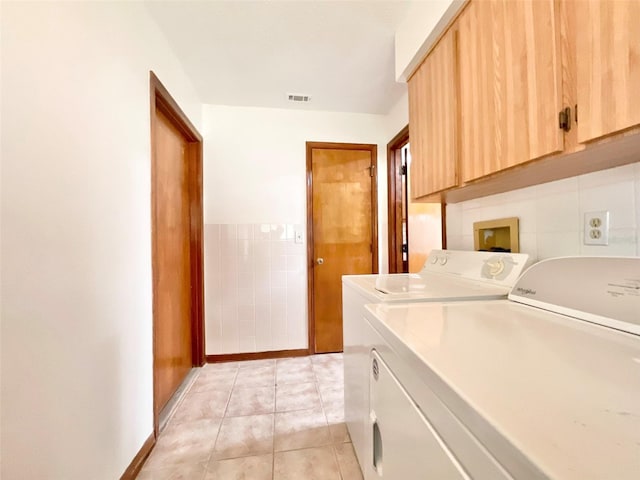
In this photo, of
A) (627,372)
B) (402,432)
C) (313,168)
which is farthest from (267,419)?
(313,168)

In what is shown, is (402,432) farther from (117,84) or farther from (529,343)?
(117,84)

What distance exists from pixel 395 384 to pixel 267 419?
132 cm

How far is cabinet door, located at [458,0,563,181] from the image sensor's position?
742mm

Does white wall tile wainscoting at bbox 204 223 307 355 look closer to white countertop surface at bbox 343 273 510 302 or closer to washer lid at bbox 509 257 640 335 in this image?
white countertop surface at bbox 343 273 510 302

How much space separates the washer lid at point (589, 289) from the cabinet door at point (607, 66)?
351mm

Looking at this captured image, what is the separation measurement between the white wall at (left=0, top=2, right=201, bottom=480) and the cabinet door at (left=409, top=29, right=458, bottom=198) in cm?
152

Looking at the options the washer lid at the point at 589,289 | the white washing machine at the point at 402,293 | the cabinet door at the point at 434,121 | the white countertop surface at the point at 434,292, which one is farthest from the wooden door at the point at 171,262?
the washer lid at the point at 589,289

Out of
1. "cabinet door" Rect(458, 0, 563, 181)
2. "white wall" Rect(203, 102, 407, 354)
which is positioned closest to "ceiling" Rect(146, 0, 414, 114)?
"white wall" Rect(203, 102, 407, 354)

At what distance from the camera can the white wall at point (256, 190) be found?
8.00ft

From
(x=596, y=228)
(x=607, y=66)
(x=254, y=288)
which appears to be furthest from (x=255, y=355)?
(x=607, y=66)

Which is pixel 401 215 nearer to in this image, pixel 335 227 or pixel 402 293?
pixel 335 227

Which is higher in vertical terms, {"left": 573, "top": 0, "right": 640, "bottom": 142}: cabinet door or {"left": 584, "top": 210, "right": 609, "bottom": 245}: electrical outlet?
{"left": 573, "top": 0, "right": 640, "bottom": 142}: cabinet door

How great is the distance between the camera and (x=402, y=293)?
38.0 inches

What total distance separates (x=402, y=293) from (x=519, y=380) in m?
0.57
